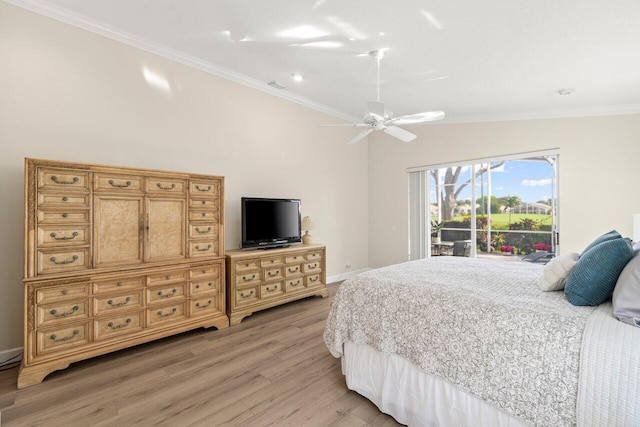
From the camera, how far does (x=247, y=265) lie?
365 centimetres

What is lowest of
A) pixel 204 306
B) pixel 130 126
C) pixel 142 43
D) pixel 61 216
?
pixel 204 306

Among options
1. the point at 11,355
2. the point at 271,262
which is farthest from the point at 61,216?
the point at 271,262

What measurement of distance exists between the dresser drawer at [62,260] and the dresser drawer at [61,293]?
137mm

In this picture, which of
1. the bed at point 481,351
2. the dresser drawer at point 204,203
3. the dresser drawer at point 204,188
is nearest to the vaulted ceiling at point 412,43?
the dresser drawer at point 204,188

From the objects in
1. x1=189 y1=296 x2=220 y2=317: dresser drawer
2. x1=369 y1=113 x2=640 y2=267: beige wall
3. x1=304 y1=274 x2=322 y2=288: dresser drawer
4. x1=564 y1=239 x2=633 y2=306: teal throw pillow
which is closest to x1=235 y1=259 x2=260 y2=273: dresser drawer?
x1=189 y1=296 x2=220 y2=317: dresser drawer

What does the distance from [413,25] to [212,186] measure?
253cm

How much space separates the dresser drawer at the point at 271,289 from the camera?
3.80 meters

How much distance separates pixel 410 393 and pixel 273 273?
2381mm

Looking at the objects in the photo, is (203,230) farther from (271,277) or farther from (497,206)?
(497,206)

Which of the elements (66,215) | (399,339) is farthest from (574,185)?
(66,215)

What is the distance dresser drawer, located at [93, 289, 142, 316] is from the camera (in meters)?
2.58

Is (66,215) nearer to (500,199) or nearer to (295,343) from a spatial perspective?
(295,343)

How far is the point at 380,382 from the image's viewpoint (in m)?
2.04

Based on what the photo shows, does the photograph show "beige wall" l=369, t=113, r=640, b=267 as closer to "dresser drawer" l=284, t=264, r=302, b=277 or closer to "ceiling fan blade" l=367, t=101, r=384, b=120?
"ceiling fan blade" l=367, t=101, r=384, b=120
